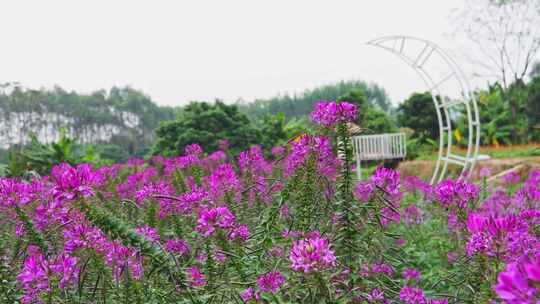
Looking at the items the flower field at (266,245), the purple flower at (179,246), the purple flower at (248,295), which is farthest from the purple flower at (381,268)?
the purple flower at (179,246)

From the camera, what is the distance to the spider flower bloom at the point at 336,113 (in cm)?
132

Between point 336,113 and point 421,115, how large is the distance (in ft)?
59.1

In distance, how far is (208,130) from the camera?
46.6 feet

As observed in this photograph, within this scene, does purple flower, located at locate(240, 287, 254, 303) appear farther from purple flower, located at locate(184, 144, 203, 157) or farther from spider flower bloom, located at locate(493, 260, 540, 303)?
purple flower, located at locate(184, 144, 203, 157)

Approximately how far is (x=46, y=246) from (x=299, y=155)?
89 cm

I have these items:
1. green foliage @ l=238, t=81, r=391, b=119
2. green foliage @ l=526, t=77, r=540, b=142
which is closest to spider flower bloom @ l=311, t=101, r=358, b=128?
green foliage @ l=526, t=77, r=540, b=142

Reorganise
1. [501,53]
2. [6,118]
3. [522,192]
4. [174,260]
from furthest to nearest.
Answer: [6,118], [501,53], [522,192], [174,260]

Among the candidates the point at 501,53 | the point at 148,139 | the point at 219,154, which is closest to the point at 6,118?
the point at 148,139

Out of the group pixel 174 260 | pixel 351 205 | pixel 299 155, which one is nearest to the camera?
pixel 174 260

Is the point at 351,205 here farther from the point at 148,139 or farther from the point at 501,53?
the point at 148,139

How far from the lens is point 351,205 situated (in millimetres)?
1257

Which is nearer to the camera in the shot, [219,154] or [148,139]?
[219,154]

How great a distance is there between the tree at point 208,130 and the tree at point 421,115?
286 inches

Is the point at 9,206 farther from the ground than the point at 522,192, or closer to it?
farther from the ground
